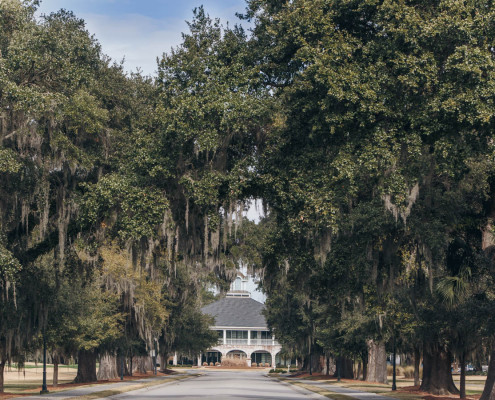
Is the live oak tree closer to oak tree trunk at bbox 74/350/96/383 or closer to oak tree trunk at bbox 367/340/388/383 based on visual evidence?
oak tree trunk at bbox 74/350/96/383

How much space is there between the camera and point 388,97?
18.7 meters

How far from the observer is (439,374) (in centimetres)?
3356

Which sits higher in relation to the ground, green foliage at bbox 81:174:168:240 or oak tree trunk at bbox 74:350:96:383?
green foliage at bbox 81:174:168:240

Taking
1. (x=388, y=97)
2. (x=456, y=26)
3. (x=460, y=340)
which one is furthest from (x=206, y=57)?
(x=460, y=340)

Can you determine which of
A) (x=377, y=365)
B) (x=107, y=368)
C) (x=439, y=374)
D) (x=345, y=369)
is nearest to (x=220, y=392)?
(x=439, y=374)

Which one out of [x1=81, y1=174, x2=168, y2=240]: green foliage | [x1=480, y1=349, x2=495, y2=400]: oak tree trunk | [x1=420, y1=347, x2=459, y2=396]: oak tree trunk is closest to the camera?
[x1=81, y1=174, x2=168, y2=240]: green foliage

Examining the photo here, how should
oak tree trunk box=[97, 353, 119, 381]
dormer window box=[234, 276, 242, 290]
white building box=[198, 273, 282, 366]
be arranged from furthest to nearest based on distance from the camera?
dormer window box=[234, 276, 242, 290] → white building box=[198, 273, 282, 366] → oak tree trunk box=[97, 353, 119, 381]

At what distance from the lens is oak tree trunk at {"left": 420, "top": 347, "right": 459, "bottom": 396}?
110 feet

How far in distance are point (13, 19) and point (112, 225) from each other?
7160 mm

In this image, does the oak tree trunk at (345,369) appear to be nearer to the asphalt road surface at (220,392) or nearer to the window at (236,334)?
the asphalt road surface at (220,392)

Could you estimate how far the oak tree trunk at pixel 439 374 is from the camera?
33500mm

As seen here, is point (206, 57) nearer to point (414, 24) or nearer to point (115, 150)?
point (115, 150)

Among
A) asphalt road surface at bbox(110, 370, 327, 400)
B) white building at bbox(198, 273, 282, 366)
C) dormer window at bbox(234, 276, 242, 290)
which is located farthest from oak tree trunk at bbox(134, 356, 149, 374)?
dormer window at bbox(234, 276, 242, 290)

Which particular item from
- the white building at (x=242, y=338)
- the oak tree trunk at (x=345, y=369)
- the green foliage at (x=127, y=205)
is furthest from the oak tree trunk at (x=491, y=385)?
the white building at (x=242, y=338)
